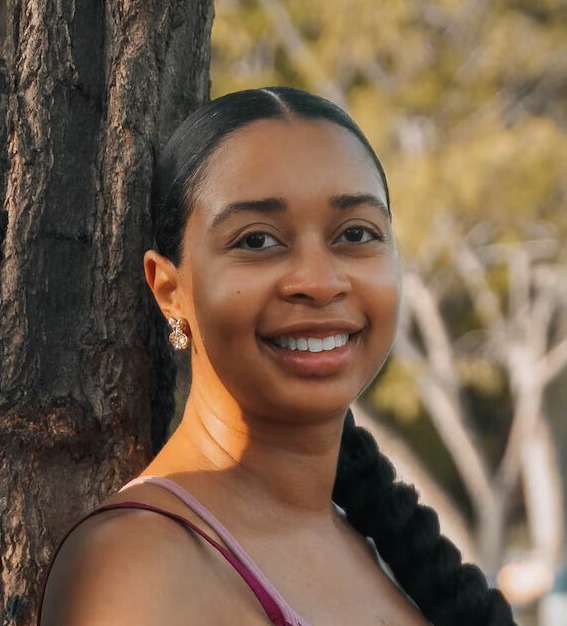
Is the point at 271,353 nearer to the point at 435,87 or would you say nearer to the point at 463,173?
the point at 463,173

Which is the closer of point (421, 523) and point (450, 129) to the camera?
point (421, 523)

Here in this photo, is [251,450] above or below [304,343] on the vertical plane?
below

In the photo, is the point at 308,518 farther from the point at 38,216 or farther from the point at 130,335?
the point at 38,216

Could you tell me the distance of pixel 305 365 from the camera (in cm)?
213

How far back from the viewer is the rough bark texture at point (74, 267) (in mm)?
2340

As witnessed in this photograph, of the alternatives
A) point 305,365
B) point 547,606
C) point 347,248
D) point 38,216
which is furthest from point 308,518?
point 547,606

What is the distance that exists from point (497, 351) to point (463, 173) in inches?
76.7

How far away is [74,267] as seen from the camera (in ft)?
7.97

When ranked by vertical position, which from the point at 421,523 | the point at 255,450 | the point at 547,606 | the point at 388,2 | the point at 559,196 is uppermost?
the point at 388,2

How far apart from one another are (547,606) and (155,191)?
8.22 meters

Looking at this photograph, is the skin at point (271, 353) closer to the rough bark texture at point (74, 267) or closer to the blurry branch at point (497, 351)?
the rough bark texture at point (74, 267)

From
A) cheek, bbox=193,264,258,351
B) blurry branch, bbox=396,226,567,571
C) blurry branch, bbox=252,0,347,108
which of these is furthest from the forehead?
blurry branch, bbox=396,226,567,571

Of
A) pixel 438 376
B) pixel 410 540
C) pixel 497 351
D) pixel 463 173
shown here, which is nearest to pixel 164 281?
pixel 410 540

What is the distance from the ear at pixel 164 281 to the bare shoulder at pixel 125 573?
41 cm
